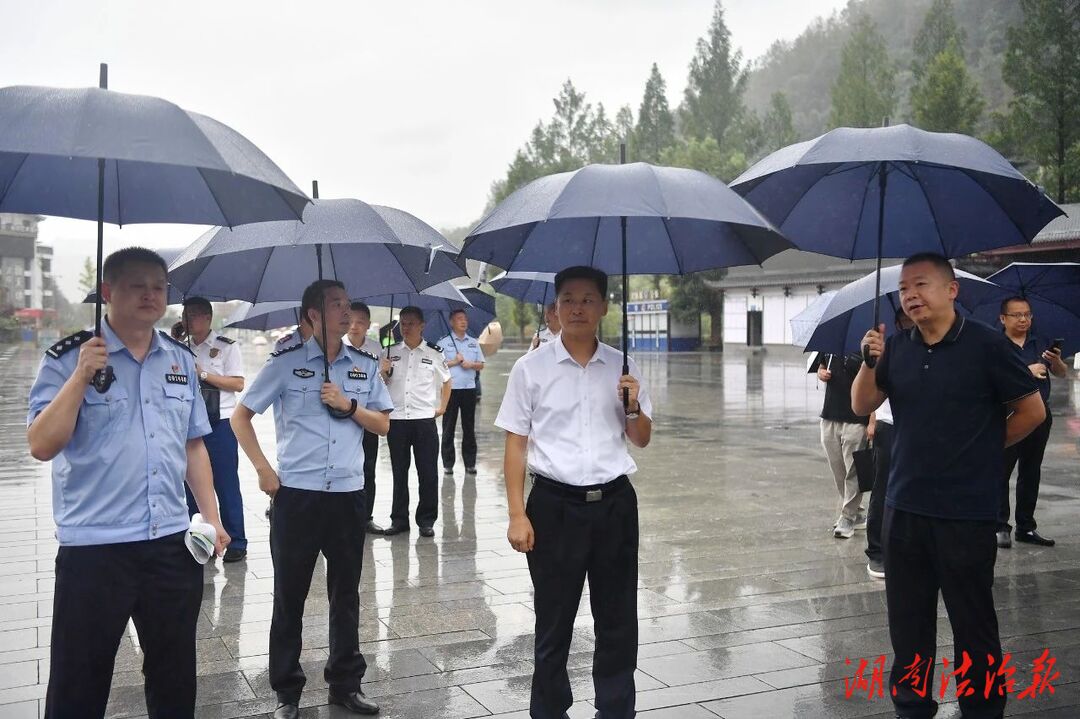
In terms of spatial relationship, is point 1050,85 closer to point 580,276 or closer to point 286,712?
point 580,276

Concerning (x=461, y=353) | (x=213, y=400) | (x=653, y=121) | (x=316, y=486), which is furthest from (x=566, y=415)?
(x=653, y=121)

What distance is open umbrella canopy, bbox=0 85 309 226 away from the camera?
2.74 meters

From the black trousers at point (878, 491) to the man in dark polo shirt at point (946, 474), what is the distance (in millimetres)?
2719

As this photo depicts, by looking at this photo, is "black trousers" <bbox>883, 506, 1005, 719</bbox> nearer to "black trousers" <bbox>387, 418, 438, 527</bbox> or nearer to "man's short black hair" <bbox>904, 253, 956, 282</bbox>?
"man's short black hair" <bbox>904, 253, 956, 282</bbox>

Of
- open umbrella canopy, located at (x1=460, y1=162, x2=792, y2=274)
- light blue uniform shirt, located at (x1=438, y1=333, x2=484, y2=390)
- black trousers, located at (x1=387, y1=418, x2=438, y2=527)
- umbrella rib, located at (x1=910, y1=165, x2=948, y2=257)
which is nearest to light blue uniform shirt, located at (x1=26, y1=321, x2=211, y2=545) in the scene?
open umbrella canopy, located at (x1=460, y1=162, x2=792, y2=274)

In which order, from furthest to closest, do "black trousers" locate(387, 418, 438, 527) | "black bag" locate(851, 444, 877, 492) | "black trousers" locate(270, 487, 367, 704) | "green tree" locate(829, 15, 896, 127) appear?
1. "green tree" locate(829, 15, 896, 127)
2. "black trousers" locate(387, 418, 438, 527)
3. "black bag" locate(851, 444, 877, 492)
4. "black trousers" locate(270, 487, 367, 704)

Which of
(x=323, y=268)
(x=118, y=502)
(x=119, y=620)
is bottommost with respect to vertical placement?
(x=119, y=620)

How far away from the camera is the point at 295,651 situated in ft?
13.3

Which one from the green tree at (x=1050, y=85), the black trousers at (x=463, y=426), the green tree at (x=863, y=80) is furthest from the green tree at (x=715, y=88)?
the black trousers at (x=463, y=426)

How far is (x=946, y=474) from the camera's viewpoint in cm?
369

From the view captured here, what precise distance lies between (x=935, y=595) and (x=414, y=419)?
5.09 meters

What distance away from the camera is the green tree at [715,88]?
69125 millimetres

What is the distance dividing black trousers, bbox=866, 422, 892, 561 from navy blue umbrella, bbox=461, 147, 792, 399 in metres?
2.77

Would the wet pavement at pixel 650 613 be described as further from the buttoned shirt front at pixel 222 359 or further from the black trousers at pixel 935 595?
the buttoned shirt front at pixel 222 359
